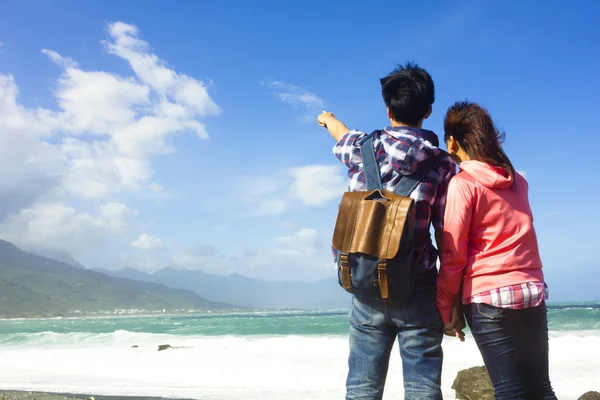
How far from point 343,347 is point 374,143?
1535 centimetres

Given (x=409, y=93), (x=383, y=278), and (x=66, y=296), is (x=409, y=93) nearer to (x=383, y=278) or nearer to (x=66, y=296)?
(x=383, y=278)

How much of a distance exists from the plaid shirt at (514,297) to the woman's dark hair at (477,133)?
47cm

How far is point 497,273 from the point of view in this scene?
81.4 inches

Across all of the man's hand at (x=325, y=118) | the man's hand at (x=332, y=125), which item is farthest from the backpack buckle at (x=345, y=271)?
the man's hand at (x=325, y=118)

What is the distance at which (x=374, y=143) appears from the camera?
2.21 metres

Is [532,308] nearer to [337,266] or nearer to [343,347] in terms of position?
[337,266]

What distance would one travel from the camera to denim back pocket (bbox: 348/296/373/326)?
7.00ft

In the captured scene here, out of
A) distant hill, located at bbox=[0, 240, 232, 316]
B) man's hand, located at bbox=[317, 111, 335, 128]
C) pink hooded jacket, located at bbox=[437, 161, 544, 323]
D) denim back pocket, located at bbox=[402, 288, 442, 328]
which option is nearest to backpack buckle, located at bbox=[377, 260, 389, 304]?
denim back pocket, located at bbox=[402, 288, 442, 328]

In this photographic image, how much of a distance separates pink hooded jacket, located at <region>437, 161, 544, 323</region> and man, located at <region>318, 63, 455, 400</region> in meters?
0.07

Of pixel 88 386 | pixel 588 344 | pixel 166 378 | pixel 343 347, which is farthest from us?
pixel 343 347

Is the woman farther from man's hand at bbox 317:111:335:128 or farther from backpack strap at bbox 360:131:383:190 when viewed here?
man's hand at bbox 317:111:335:128

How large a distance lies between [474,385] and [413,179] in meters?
5.33

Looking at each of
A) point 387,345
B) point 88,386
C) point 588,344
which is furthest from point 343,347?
point 387,345

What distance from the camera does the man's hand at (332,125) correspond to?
7.96ft
